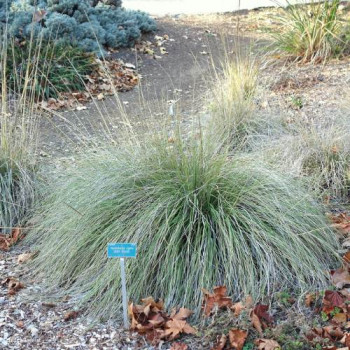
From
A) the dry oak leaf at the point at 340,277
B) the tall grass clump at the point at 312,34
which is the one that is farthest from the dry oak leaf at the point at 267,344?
the tall grass clump at the point at 312,34

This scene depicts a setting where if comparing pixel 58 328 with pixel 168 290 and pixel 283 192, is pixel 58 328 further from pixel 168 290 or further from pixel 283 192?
pixel 283 192

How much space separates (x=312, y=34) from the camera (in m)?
8.32

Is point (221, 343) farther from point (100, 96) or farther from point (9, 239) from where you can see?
point (100, 96)

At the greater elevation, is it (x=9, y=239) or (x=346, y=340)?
(x=9, y=239)

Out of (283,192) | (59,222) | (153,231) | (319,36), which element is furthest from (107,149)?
(319,36)

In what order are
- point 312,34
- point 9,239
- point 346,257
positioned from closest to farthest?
point 346,257 < point 9,239 < point 312,34

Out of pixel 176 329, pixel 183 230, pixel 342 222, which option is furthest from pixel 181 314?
pixel 342 222

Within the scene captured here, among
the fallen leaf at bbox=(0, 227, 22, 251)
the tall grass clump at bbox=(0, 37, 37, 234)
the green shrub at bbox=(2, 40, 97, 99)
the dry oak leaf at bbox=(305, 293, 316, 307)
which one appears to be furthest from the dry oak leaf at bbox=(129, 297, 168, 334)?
the green shrub at bbox=(2, 40, 97, 99)

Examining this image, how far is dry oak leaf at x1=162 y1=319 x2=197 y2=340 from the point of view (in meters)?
3.27

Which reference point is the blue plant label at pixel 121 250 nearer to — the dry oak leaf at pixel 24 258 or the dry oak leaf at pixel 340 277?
the dry oak leaf at pixel 24 258

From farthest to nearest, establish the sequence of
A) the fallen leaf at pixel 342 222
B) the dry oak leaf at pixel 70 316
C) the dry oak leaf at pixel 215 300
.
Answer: the fallen leaf at pixel 342 222 → the dry oak leaf at pixel 70 316 → the dry oak leaf at pixel 215 300

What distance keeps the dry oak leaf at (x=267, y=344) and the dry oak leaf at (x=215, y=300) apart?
0.30 metres

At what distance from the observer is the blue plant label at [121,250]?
3.15 meters

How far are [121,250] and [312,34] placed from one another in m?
6.09
